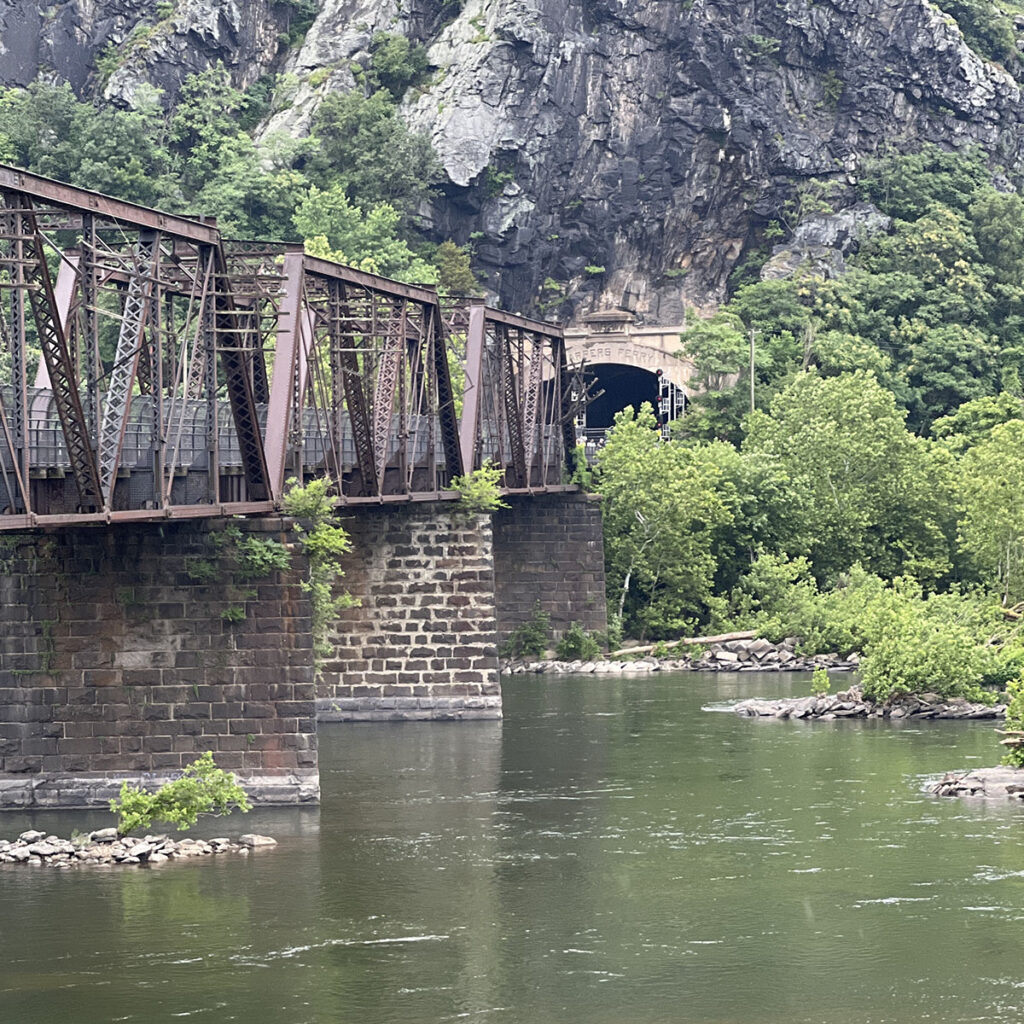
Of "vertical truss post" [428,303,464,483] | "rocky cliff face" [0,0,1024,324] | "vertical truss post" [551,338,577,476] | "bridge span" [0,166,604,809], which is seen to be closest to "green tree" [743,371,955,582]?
"vertical truss post" [551,338,577,476]

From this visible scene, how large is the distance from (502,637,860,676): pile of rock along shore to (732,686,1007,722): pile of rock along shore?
14001 millimetres

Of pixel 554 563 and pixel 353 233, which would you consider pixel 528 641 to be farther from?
pixel 353 233

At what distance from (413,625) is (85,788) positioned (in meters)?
20.5

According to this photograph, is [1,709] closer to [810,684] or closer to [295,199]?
[810,684]

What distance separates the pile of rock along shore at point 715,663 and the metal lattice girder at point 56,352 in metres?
41.8

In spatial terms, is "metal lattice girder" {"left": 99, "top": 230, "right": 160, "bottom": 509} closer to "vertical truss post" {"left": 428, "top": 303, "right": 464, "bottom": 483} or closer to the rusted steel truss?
"vertical truss post" {"left": 428, "top": 303, "right": 464, "bottom": 483}

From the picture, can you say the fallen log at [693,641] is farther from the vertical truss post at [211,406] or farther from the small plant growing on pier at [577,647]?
the vertical truss post at [211,406]

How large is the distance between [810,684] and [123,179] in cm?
5662

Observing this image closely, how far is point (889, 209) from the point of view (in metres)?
126

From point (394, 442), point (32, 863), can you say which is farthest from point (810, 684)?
point (32, 863)

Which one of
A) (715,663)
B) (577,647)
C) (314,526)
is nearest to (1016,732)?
(314,526)

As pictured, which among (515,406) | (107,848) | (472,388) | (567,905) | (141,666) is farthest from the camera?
(515,406)

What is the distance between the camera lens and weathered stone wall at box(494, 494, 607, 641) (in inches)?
3268

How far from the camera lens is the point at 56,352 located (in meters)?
38.3
